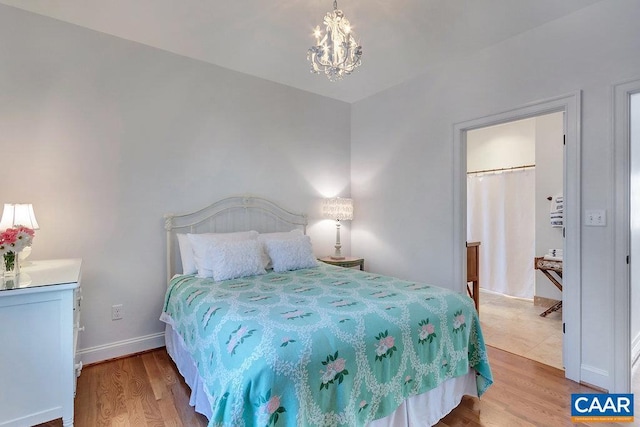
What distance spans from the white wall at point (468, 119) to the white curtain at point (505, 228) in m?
1.90

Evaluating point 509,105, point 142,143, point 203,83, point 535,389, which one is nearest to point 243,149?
point 203,83

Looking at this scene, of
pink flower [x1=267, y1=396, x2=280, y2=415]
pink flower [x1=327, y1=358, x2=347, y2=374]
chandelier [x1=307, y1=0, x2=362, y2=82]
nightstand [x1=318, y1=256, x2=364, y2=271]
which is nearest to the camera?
pink flower [x1=267, y1=396, x2=280, y2=415]

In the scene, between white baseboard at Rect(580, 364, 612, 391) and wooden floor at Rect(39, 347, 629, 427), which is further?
white baseboard at Rect(580, 364, 612, 391)

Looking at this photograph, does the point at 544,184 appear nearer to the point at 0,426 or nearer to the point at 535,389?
the point at 535,389

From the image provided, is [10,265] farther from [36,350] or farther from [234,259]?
[234,259]

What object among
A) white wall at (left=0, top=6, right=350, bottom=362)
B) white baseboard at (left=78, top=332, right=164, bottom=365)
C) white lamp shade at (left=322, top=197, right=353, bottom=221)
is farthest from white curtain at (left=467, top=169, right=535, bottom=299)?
white baseboard at (left=78, top=332, right=164, bottom=365)

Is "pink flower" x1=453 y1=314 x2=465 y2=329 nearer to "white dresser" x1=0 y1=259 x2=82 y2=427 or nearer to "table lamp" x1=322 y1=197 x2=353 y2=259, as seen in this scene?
"table lamp" x1=322 y1=197 x2=353 y2=259

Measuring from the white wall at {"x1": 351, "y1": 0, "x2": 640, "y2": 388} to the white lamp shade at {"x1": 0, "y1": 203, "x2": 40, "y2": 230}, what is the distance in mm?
3170

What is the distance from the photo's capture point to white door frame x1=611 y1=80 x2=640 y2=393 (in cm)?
201

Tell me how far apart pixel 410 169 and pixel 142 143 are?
105 inches

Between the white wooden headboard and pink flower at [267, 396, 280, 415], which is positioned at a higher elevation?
the white wooden headboard

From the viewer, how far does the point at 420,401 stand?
5.46 ft

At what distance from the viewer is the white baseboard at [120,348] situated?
7.92ft

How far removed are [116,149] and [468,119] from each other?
3140 mm
